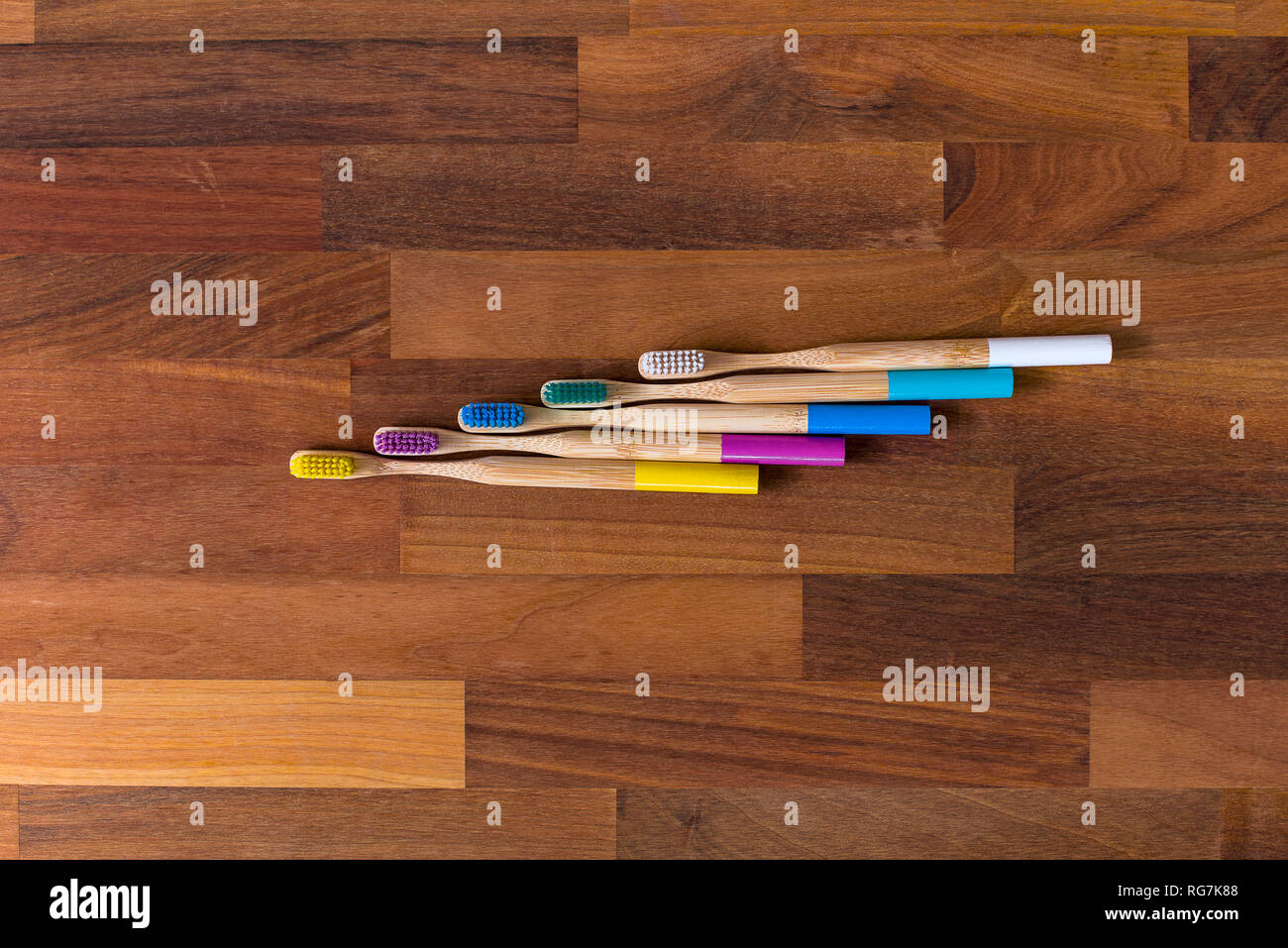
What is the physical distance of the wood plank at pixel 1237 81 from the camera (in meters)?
0.83

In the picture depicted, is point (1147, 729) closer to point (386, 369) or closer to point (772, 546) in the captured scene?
point (772, 546)

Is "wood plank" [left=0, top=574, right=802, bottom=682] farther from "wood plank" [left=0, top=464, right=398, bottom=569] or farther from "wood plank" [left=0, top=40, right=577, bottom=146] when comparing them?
"wood plank" [left=0, top=40, right=577, bottom=146]

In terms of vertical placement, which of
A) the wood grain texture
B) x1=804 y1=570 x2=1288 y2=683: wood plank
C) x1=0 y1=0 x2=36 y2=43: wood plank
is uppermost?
x1=0 y1=0 x2=36 y2=43: wood plank

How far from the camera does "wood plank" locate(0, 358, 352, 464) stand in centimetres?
84

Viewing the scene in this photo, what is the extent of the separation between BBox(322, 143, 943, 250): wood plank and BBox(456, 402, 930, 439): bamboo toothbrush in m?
0.18

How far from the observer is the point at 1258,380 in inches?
32.4

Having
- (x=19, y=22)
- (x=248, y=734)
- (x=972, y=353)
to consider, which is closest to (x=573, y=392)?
(x=972, y=353)

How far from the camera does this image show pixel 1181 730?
2.74ft

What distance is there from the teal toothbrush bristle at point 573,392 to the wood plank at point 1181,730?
640 mm

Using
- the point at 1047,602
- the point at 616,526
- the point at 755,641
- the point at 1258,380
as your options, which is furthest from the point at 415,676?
the point at 1258,380

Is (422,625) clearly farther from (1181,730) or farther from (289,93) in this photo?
(1181,730)

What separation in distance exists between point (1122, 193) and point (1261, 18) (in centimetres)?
25

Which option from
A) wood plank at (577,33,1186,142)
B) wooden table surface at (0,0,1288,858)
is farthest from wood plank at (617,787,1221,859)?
wood plank at (577,33,1186,142)

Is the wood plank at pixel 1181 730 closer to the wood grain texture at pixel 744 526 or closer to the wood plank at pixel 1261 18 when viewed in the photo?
the wood grain texture at pixel 744 526
